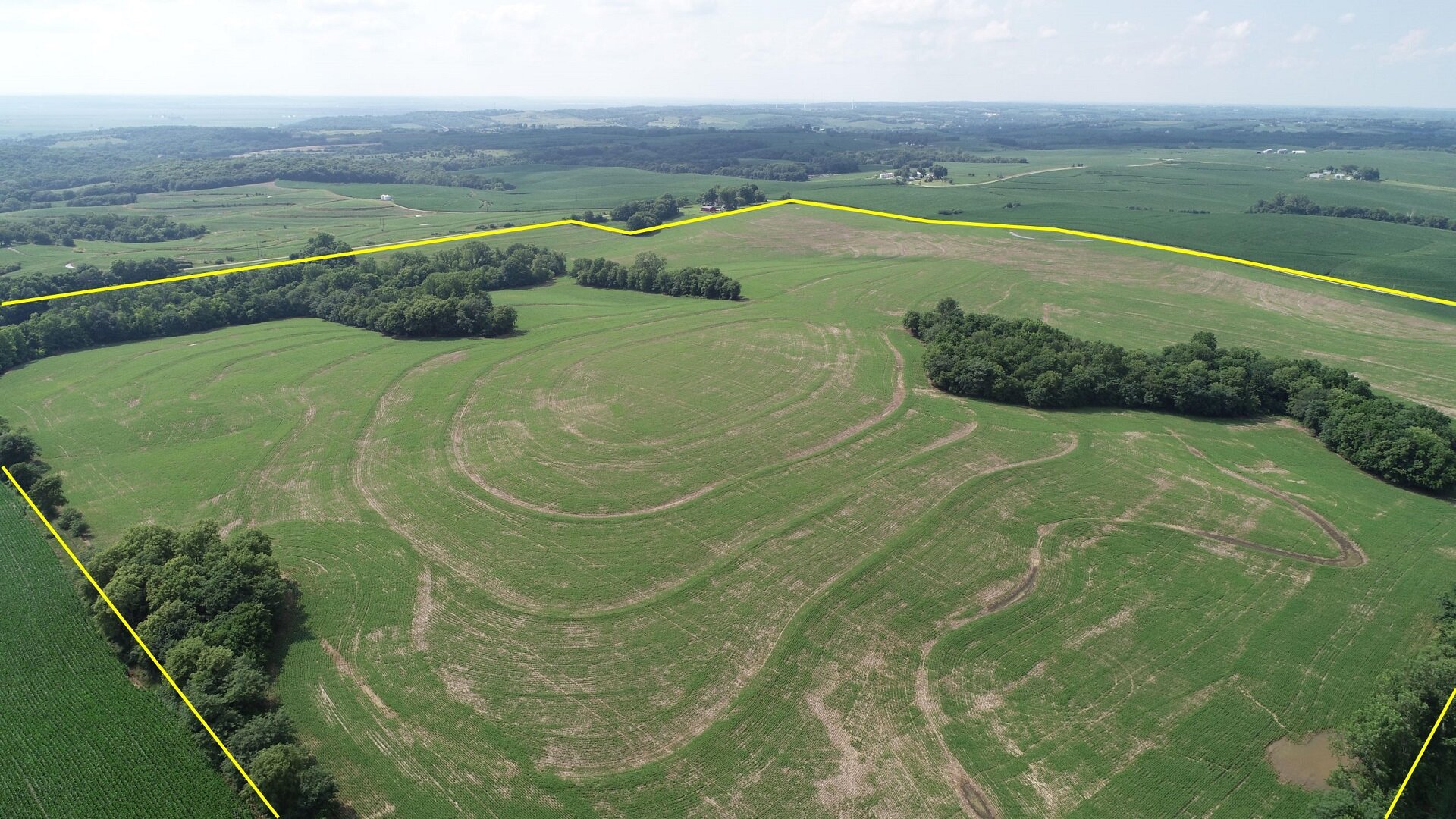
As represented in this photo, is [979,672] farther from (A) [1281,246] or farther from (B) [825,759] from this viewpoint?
(A) [1281,246]

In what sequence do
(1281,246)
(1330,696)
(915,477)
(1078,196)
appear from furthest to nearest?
(1078,196) → (1281,246) → (915,477) → (1330,696)

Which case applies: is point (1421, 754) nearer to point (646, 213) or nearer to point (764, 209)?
→ point (646, 213)

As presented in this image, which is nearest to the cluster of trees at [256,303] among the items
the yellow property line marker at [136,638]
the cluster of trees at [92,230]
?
the cluster of trees at [92,230]

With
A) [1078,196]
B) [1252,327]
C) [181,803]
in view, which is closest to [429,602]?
[181,803]

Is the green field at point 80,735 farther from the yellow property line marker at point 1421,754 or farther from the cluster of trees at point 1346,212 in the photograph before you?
the cluster of trees at point 1346,212

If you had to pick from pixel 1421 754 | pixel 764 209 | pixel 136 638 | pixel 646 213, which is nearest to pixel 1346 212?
pixel 764 209

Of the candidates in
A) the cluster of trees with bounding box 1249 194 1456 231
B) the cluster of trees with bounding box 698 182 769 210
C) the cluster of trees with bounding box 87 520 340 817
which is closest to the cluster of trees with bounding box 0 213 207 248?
the cluster of trees with bounding box 698 182 769 210
